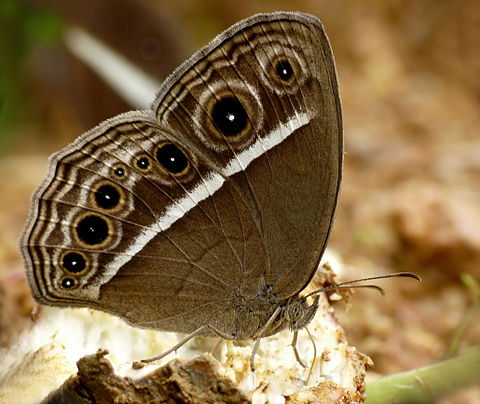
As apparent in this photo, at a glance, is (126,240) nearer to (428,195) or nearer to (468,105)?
(428,195)

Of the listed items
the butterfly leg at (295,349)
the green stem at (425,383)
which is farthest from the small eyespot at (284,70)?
the green stem at (425,383)

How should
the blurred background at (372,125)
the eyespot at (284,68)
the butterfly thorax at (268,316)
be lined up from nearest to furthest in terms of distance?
the eyespot at (284,68) → the butterfly thorax at (268,316) → the blurred background at (372,125)

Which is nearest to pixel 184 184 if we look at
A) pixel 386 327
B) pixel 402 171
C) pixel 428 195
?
pixel 386 327

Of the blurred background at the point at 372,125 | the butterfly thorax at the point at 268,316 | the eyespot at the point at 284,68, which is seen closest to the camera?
the eyespot at the point at 284,68

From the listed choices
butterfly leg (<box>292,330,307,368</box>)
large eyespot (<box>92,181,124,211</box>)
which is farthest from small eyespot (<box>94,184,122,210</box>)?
butterfly leg (<box>292,330,307,368</box>)

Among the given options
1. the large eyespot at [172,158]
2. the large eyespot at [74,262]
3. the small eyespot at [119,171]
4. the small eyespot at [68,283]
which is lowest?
the small eyespot at [68,283]

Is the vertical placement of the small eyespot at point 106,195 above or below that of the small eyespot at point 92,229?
above

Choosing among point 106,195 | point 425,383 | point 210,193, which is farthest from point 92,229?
point 425,383

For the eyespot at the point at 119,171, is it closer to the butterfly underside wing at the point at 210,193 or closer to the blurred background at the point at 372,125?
the butterfly underside wing at the point at 210,193
